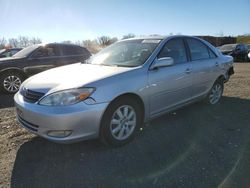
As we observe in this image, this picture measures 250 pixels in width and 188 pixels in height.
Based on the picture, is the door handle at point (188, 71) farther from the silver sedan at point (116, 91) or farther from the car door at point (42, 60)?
the car door at point (42, 60)

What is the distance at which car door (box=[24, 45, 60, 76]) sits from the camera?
8072 mm

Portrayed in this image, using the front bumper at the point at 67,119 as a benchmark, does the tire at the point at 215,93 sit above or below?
below

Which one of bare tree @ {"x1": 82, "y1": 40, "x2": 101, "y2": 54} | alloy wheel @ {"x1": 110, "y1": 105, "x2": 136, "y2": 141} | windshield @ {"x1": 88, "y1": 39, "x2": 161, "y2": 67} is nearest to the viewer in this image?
alloy wheel @ {"x1": 110, "y1": 105, "x2": 136, "y2": 141}

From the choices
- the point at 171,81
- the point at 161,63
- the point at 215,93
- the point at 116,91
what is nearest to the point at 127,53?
the point at 161,63

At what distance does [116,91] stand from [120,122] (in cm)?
49

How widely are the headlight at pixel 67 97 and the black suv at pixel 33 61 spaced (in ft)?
14.4

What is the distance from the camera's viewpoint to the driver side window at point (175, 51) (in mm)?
4520

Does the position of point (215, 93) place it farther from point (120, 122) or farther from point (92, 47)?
point (92, 47)

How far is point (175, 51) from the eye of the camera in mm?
4805

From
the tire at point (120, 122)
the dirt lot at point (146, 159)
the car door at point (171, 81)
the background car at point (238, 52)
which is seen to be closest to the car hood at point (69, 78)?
the tire at point (120, 122)

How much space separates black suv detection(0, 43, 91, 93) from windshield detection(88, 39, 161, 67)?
9.02ft

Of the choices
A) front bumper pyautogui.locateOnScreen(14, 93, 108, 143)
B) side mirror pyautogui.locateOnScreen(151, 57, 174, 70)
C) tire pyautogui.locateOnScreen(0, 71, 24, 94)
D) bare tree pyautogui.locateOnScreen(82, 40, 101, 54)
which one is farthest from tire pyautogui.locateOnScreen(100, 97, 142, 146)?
bare tree pyautogui.locateOnScreen(82, 40, 101, 54)

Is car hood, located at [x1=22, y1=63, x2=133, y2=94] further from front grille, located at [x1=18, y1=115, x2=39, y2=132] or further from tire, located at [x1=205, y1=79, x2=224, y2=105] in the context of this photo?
tire, located at [x1=205, y1=79, x2=224, y2=105]

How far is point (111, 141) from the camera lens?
3711 mm
